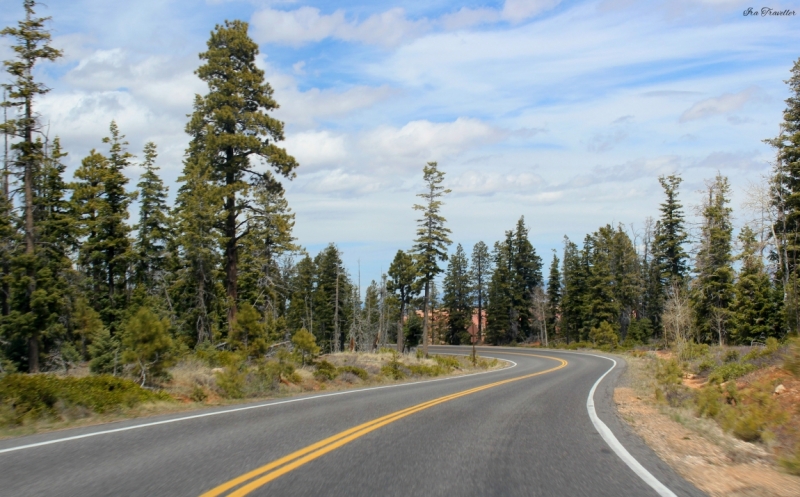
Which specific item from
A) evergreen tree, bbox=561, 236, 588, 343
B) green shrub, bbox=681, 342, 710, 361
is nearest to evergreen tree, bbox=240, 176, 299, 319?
green shrub, bbox=681, 342, 710, 361

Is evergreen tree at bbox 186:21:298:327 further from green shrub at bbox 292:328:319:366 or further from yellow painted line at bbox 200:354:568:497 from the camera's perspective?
yellow painted line at bbox 200:354:568:497

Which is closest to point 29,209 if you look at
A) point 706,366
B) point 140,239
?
point 140,239

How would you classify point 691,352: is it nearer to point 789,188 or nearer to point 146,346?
point 789,188

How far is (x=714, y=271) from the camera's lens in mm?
48500

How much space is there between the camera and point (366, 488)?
5.62m

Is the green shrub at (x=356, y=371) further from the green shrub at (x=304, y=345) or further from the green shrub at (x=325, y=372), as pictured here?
the green shrub at (x=304, y=345)

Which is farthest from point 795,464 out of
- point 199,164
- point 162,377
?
point 199,164

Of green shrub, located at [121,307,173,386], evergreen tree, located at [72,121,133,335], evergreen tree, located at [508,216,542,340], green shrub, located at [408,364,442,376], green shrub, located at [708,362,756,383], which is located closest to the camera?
green shrub, located at [121,307,173,386]

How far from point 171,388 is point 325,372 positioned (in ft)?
25.1

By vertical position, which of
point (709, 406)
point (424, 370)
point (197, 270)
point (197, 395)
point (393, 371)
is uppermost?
point (197, 270)

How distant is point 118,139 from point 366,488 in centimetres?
3811

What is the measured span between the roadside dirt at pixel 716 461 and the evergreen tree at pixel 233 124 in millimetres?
17690

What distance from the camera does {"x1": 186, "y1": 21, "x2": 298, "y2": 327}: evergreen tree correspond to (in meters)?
24.1

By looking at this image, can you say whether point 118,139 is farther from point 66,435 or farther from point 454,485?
point 454,485
